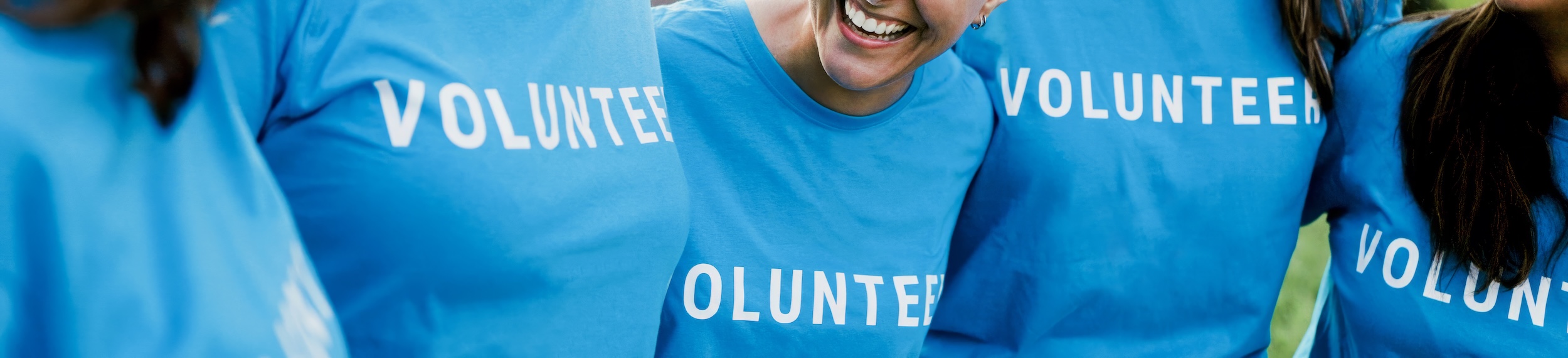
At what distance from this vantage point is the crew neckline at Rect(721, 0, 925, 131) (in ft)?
6.08

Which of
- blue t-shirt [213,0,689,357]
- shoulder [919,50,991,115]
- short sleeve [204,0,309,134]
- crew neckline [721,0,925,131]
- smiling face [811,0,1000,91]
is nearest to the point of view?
short sleeve [204,0,309,134]

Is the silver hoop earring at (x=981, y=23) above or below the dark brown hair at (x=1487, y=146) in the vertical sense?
above

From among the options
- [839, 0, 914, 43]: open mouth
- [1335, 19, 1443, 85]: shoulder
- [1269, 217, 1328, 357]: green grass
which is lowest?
[1269, 217, 1328, 357]: green grass

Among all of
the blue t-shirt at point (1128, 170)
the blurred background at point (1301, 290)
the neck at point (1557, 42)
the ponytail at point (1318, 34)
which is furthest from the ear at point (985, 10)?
the blurred background at point (1301, 290)

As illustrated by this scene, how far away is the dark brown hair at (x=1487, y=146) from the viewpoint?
1.88m

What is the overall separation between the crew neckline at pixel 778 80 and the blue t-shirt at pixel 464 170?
1.32 ft

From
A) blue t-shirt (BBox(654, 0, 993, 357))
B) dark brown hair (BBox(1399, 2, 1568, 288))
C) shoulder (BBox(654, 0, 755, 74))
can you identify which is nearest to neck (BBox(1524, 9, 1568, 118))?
dark brown hair (BBox(1399, 2, 1568, 288))

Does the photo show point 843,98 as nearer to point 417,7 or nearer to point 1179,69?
point 1179,69

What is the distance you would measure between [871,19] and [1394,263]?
939 millimetres

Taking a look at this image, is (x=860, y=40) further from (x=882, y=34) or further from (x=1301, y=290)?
(x=1301, y=290)

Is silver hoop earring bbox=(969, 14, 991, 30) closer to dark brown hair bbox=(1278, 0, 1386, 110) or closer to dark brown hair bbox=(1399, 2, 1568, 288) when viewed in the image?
dark brown hair bbox=(1278, 0, 1386, 110)

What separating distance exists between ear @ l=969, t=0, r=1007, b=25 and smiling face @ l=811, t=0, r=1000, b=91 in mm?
47

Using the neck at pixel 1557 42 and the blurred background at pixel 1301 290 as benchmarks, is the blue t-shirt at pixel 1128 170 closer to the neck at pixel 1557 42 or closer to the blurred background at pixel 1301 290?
the neck at pixel 1557 42

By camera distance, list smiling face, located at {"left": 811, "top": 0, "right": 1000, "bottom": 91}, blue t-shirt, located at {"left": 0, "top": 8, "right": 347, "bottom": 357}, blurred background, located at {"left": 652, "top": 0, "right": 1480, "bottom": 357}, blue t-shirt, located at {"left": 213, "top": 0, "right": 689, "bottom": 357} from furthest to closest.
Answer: blurred background, located at {"left": 652, "top": 0, "right": 1480, "bottom": 357}, smiling face, located at {"left": 811, "top": 0, "right": 1000, "bottom": 91}, blue t-shirt, located at {"left": 213, "top": 0, "right": 689, "bottom": 357}, blue t-shirt, located at {"left": 0, "top": 8, "right": 347, "bottom": 357}
